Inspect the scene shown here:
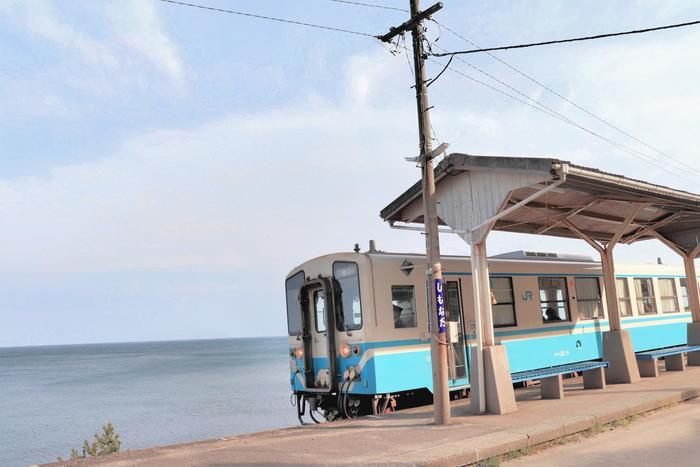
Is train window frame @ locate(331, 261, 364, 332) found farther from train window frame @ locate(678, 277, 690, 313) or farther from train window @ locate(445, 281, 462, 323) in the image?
train window frame @ locate(678, 277, 690, 313)

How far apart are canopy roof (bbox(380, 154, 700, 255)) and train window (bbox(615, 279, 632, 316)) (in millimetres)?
2246

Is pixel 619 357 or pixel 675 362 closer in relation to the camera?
pixel 619 357

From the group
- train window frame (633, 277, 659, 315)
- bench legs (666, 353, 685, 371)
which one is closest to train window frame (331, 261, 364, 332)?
bench legs (666, 353, 685, 371)

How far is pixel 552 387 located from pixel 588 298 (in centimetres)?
459

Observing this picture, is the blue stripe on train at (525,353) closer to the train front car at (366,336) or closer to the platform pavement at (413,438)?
the train front car at (366,336)

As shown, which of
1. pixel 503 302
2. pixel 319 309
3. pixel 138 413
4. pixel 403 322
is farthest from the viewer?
pixel 138 413

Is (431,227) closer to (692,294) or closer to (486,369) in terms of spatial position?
(486,369)

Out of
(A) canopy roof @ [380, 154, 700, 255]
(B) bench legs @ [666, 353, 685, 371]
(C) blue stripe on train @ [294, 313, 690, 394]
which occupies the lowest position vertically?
(B) bench legs @ [666, 353, 685, 371]

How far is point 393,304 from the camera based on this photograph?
35.7ft

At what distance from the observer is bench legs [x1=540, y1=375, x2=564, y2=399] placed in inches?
426

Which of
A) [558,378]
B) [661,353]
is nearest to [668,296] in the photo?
[661,353]

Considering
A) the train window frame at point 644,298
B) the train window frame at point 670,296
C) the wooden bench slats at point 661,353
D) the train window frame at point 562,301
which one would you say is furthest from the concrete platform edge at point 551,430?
the train window frame at point 670,296

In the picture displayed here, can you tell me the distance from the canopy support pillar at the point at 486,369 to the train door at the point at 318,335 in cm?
274

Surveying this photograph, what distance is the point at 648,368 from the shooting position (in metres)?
13.2
